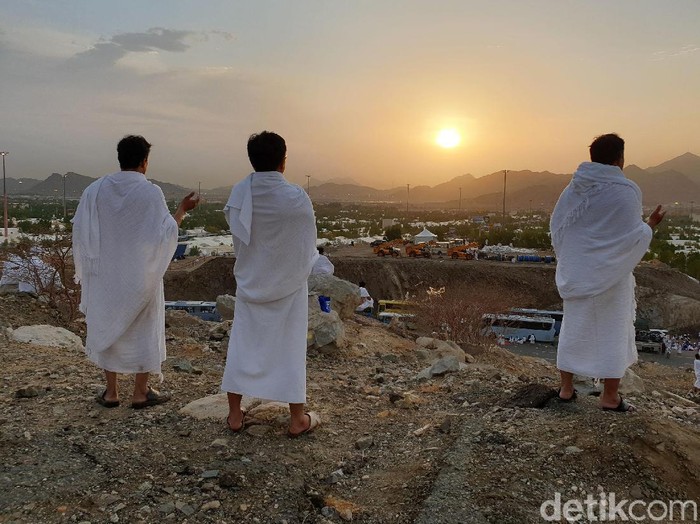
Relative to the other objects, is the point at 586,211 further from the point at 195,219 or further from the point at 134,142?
the point at 195,219

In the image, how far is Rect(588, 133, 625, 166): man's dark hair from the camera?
3.68m

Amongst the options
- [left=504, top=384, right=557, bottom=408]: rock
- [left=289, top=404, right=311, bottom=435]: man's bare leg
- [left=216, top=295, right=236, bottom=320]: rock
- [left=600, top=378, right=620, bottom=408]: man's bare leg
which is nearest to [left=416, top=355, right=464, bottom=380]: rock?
[left=504, top=384, right=557, bottom=408]: rock

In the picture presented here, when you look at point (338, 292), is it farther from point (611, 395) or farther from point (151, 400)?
point (611, 395)

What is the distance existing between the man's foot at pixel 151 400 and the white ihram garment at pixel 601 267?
109 inches

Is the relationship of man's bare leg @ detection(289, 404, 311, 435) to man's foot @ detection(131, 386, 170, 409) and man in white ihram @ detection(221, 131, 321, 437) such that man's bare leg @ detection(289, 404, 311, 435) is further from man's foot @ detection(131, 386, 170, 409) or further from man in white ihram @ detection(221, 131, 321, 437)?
man's foot @ detection(131, 386, 170, 409)

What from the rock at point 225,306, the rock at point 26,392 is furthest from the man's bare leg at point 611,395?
the rock at point 225,306

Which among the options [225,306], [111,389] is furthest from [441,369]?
[225,306]

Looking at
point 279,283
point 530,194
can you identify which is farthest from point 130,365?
point 530,194

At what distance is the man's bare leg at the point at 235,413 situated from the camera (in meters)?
3.38

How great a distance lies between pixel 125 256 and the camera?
3.56 m

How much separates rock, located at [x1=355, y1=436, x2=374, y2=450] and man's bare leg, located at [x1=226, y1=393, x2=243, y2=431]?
73 centimetres

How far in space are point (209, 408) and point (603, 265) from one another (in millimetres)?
2770

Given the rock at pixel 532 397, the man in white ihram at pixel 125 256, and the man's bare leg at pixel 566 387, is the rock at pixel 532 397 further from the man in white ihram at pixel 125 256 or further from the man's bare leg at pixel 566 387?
the man in white ihram at pixel 125 256

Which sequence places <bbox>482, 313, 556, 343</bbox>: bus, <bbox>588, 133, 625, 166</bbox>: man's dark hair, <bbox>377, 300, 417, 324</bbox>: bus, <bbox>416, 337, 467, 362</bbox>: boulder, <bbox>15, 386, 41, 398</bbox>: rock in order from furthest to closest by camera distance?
<bbox>482, 313, 556, 343</bbox>: bus, <bbox>377, 300, 417, 324</bbox>: bus, <bbox>416, 337, 467, 362</bbox>: boulder, <bbox>15, 386, 41, 398</bbox>: rock, <bbox>588, 133, 625, 166</bbox>: man's dark hair
